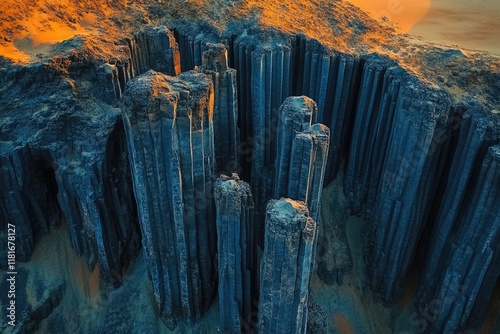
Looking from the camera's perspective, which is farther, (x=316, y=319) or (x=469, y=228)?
(x=316, y=319)

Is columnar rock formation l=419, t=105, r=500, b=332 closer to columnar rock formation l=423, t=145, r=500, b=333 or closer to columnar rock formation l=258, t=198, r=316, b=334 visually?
columnar rock formation l=423, t=145, r=500, b=333

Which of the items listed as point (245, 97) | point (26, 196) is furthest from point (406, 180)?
point (26, 196)

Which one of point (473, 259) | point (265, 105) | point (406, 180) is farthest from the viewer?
point (265, 105)

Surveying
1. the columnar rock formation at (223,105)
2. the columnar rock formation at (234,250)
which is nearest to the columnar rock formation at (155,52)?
the columnar rock formation at (223,105)

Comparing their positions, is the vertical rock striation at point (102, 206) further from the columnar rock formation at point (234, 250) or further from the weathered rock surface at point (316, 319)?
the weathered rock surface at point (316, 319)

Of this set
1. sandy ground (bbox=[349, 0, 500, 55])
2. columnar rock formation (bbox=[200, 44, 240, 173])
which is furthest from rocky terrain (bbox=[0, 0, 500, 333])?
sandy ground (bbox=[349, 0, 500, 55])

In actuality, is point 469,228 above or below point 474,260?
above

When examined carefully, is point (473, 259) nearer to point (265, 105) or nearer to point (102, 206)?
point (265, 105)
